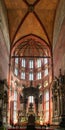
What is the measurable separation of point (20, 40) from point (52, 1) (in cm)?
794

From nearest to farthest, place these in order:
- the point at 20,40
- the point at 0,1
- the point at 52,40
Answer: the point at 0,1 < the point at 52,40 < the point at 20,40

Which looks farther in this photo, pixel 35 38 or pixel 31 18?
pixel 35 38

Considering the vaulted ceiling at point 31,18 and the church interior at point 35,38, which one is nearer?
the church interior at point 35,38

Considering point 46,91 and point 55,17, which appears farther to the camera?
point 46,91

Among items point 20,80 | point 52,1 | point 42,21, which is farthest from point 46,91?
point 52,1

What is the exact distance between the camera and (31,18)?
83.1 ft

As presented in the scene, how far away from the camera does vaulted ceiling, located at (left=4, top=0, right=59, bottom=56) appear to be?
23219 millimetres

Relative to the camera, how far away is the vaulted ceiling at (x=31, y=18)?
76.2 ft

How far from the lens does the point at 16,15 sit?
979 inches

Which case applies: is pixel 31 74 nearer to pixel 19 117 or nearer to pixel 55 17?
pixel 19 117

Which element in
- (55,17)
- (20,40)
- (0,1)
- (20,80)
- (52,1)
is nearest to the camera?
(0,1)

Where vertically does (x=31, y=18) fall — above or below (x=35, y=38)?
above

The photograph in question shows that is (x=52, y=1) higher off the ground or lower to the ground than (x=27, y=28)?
higher

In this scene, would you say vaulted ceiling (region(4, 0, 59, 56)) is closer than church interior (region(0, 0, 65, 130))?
No
